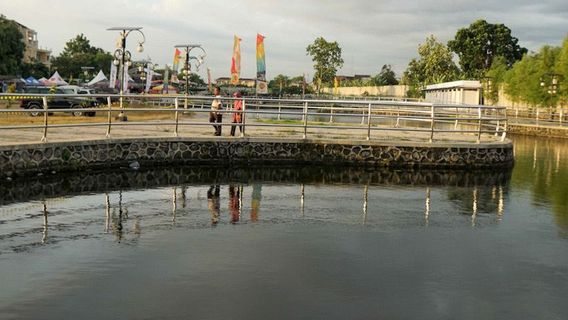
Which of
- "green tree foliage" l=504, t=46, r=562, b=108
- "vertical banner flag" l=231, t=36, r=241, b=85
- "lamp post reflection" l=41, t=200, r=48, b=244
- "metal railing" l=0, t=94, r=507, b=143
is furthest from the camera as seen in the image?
"green tree foliage" l=504, t=46, r=562, b=108

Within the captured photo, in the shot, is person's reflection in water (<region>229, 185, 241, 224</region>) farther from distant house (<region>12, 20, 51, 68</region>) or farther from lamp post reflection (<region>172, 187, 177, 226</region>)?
distant house (<region>12, 20, 51, 68</region>)

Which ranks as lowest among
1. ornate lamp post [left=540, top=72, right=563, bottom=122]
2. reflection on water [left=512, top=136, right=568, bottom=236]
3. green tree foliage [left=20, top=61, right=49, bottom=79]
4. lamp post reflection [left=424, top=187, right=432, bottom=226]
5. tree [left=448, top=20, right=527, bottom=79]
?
lamp post reflection [left=424, top=187, right=432, bottom=226]

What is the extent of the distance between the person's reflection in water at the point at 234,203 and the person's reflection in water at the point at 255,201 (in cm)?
25

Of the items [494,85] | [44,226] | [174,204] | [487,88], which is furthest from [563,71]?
[44,226]

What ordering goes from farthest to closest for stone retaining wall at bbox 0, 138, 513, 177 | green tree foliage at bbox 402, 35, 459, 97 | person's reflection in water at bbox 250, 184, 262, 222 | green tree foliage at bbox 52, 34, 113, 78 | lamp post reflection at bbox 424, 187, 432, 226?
green tree foliage at bbox 52, 34, 113, 78 < green tree foliage at bbox 402, 35, 459, 97 < stone retaining wall at bbox 0, 138, 513, 177 < lamp post reflection at bbox 424, 187, 432, 226 < person's reflection in water at bbox 250, 184, 262, 222

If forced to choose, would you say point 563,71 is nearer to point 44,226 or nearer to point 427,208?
point 427,208

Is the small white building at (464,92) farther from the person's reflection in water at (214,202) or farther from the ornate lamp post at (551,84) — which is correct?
the person's reflection in water at (214,202)

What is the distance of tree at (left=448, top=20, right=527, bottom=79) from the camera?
99.2 meters

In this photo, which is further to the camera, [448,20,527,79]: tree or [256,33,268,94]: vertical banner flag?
[448,20,527,79]: tree

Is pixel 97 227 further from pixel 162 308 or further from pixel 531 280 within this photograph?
pixel 531 280

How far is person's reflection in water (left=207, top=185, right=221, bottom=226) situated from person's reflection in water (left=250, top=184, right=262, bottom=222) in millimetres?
617

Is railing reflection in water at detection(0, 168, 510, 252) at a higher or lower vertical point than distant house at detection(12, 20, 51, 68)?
lower

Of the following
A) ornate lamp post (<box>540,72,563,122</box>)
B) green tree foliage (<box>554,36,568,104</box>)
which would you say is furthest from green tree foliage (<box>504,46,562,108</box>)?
green tree foliage (<box>554,36,568,104</box>)

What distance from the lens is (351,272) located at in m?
7.12
